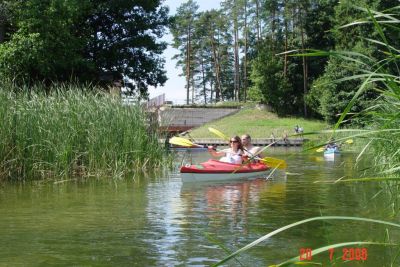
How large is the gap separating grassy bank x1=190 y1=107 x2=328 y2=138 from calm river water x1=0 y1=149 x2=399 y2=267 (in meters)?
28.9

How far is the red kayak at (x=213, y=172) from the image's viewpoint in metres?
11.7

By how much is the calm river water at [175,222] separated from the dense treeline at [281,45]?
24030 millimetres

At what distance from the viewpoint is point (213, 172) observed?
1206 cm

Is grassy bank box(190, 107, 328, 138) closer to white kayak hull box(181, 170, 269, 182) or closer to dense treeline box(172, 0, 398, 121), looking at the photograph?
dense treeline box(172, 0, 398, 121)

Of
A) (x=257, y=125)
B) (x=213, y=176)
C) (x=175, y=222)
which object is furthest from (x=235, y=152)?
(x=257, y=125)

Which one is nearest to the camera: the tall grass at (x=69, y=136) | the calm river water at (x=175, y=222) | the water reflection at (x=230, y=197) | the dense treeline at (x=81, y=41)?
the calm river water at (x=175, y=222)

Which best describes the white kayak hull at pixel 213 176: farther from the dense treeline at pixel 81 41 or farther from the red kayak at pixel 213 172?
the dense treeline at pixel 81 41

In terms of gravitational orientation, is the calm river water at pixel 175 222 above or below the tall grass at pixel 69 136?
below

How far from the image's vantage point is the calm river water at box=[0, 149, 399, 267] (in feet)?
17.6

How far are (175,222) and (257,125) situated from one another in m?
36.7

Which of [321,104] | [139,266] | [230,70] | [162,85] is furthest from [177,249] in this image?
[230,70]

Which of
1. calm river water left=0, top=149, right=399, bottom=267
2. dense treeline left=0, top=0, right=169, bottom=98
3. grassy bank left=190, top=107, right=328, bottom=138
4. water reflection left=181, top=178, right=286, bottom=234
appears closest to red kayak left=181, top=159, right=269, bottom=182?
water reflection left=181, top=178, right=286, bottom=234

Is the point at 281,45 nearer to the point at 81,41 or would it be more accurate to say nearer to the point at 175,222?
the point at 81,41

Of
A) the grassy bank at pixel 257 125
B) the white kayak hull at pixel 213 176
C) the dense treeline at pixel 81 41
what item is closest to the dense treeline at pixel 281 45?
the grassy bank at pixel 257 125
